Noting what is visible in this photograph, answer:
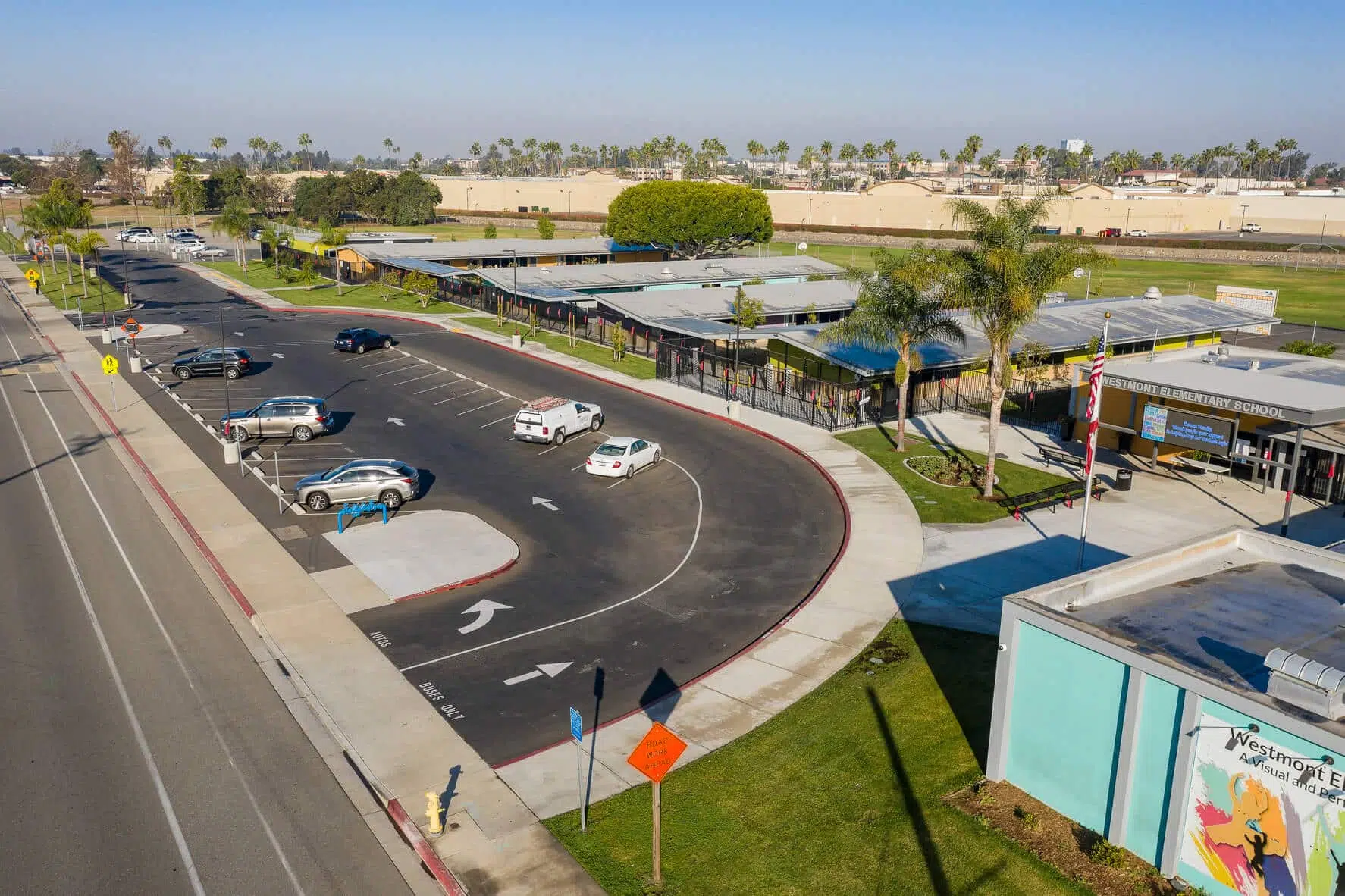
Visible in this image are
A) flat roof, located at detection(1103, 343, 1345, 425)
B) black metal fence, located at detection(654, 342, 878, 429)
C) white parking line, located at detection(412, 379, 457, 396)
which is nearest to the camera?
flat roof, located at detection(1103, 343, 1345, 425)

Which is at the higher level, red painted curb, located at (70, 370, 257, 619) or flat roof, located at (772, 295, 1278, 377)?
flat roof, located at (772, 295, 1278, 377)

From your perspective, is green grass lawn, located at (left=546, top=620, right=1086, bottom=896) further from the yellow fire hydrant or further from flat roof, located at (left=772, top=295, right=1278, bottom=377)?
flat roof, located at (left=772, top=295, right=1278, bottom=377)

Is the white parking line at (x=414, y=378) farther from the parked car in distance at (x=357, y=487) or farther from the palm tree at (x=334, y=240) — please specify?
the palm tree at (x=334, y=240)

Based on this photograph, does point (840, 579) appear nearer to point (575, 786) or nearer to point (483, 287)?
point (575, 786)

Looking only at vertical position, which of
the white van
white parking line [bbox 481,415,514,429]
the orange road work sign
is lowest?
white parking line [bbox 481,415,514,429]

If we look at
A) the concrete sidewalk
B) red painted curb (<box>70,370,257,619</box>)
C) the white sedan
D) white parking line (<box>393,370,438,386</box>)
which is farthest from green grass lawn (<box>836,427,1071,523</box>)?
white parking line (<box>393,370,438,386</box>)

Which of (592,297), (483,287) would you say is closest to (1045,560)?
(592,297)
